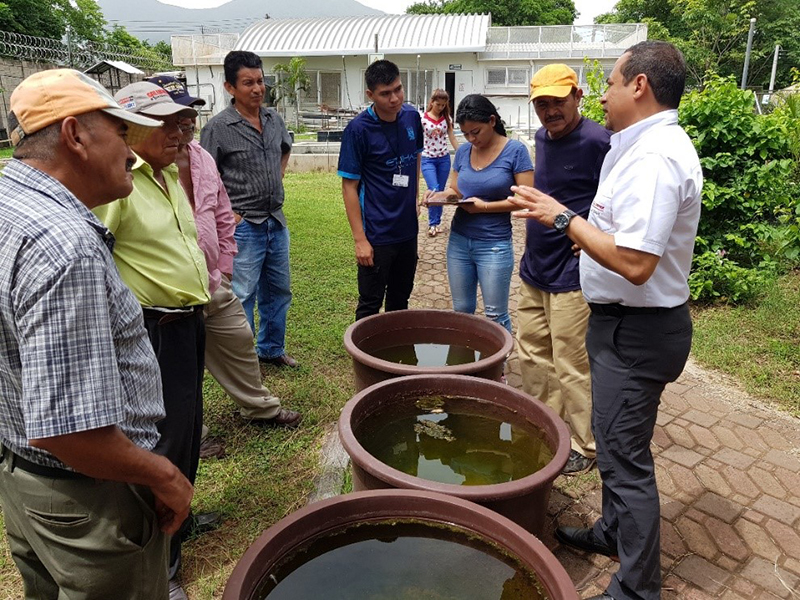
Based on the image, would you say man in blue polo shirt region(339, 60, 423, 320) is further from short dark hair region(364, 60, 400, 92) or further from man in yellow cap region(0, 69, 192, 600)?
man in yellow cap region(0, 69, 192, 600)

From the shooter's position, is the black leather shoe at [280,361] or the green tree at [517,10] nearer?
the black leather shoe at [280,361]

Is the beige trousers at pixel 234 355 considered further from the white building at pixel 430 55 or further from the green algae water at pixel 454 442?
the white building at pixel 430 55

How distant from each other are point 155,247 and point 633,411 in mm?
1831

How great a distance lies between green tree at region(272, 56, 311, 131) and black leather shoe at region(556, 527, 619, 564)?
21344 millimetres

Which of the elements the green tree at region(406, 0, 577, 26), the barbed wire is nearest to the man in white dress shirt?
the barbed wire

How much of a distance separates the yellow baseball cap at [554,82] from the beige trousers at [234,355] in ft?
6.18

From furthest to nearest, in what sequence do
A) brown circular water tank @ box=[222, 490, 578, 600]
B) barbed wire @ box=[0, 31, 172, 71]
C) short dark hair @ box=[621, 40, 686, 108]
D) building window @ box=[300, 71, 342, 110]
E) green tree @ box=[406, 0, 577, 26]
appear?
green tree @ box=[406, 0, 577, 26] < building window @ box=[300, 71, 342, 110] < barbed wire @ box=[0, 31, 172, 71] < short dark hair @ box=[621, 40, 686, 108] < brown circular water tank @ box=[222, 490, 578, 600]

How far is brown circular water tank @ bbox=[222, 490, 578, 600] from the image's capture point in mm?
1710

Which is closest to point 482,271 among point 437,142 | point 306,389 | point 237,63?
point 306,389

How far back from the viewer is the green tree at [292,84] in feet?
76.2

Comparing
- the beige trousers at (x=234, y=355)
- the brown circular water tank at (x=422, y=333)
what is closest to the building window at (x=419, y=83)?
the brown circular water tank at (x=422, y=333)

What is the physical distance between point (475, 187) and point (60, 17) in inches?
1173

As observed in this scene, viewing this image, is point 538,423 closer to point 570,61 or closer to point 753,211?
point 753,211

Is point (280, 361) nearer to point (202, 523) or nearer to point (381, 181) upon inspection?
point (381, 181)
